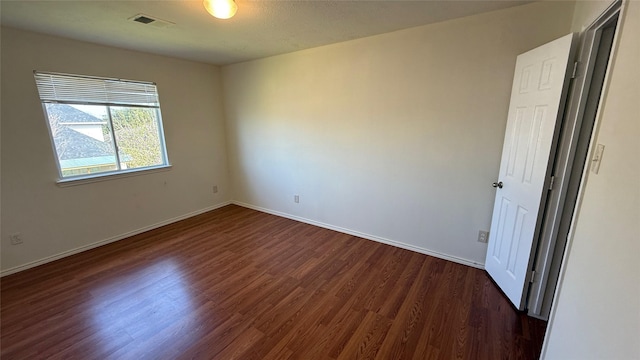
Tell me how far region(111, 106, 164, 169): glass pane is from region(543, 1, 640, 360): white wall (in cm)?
447

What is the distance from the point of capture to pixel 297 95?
3566 mm

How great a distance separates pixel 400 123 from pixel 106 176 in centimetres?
366

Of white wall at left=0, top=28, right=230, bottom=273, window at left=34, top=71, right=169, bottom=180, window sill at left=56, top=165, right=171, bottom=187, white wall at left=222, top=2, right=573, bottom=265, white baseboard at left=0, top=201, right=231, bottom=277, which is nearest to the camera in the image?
white wall at left=222, top=2, right=573, bottom=265

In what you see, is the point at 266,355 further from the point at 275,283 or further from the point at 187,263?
the point at 187,263

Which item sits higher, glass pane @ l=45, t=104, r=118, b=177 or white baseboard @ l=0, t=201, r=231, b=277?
glass pane @ l=45, t=104, r=118, b=177

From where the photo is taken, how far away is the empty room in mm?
1548

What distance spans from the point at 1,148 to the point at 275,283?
9.77 ft

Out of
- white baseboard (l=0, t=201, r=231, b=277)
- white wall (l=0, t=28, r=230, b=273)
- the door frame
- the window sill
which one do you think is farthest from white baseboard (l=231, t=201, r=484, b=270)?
the window sill

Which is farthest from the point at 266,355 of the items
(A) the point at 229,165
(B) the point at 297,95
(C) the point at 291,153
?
(A) the point at 229,165

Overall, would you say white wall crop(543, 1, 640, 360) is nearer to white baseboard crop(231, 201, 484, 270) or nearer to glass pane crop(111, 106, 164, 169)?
white baseboard crop(231, 201, 484, 270)

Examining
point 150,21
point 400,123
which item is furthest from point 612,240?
point 150,21

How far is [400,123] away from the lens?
9.32 feet

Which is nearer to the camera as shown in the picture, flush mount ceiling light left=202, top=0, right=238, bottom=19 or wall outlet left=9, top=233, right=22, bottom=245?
flush mount ceiling light left=202, top=0, right=238, bottom=19

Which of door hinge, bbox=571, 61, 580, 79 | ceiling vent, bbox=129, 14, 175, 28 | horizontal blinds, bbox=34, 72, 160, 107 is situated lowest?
door hinge, bbox=571, 61, 580, 79
